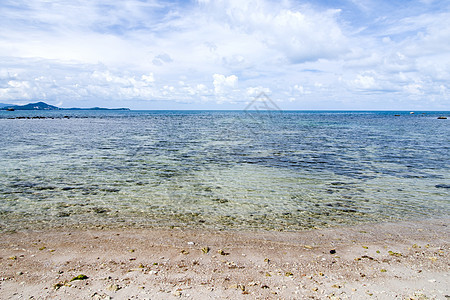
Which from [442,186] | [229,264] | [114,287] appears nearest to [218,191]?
[229,264]

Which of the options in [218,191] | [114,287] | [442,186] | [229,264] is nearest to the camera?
[114,287]

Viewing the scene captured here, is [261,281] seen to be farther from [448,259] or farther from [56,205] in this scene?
[56,205]

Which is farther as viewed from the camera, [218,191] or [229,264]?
[218,191]

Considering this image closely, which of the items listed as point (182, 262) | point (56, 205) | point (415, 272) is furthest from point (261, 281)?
point (56, 205)

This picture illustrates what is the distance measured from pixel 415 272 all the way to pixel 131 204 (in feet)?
36.8

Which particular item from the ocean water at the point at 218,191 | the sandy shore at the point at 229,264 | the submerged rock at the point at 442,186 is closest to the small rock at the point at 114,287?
the sandy shore at the point at 229,264

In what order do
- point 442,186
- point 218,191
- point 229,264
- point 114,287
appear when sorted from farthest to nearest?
point 442,186
point 218,191
point 229,264
point 114,287

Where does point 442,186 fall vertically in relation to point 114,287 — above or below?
above

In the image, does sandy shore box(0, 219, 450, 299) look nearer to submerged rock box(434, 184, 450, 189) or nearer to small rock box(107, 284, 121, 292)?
small rock box(107, 284, 121, 292)

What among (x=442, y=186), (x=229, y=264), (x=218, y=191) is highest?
(x=442, y=186)

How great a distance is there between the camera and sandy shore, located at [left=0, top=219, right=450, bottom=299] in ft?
22.8

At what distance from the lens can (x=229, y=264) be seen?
834 cm

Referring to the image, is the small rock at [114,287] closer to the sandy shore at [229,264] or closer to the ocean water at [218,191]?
the sandy shore at [229,264]

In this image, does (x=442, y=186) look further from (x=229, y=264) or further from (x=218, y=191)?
(x=229, y=264)
